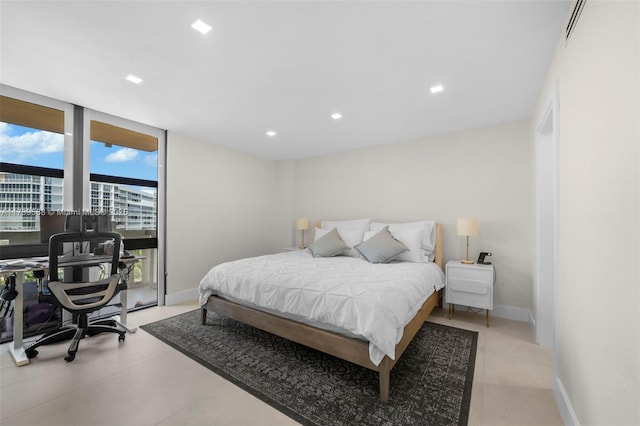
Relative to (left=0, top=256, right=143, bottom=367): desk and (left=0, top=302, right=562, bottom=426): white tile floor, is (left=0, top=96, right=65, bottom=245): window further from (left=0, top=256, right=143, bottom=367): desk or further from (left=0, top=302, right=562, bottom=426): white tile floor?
(left=0, top=302, right=562, bottom=426): white tile floor

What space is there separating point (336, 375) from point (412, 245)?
2.01m

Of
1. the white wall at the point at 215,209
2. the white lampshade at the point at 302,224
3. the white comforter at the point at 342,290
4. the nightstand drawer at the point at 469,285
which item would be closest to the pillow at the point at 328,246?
the white comforter at the point at 342,290

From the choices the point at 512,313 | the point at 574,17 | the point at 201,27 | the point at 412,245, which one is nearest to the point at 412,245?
the point at 412,245

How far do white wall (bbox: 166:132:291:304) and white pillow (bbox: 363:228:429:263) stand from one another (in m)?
2.61

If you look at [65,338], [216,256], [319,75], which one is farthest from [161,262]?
[319,75]

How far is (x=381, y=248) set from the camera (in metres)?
3.37

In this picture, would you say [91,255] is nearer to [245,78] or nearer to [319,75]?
[245,78]

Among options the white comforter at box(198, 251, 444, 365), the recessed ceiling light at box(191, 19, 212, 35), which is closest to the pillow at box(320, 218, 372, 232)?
the white comforter at box(198, 251, 444, 365)

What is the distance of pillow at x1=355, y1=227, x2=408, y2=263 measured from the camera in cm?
331

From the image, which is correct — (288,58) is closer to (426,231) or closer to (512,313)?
(426,231)

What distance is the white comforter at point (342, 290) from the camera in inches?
71.8

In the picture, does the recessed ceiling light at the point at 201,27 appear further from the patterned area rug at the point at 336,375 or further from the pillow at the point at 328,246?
the pillow at the point at 328,246

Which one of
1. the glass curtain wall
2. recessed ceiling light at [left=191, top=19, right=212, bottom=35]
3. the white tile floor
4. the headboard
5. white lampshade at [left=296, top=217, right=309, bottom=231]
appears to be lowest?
the white tile floor

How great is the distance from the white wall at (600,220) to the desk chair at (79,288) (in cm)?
349
